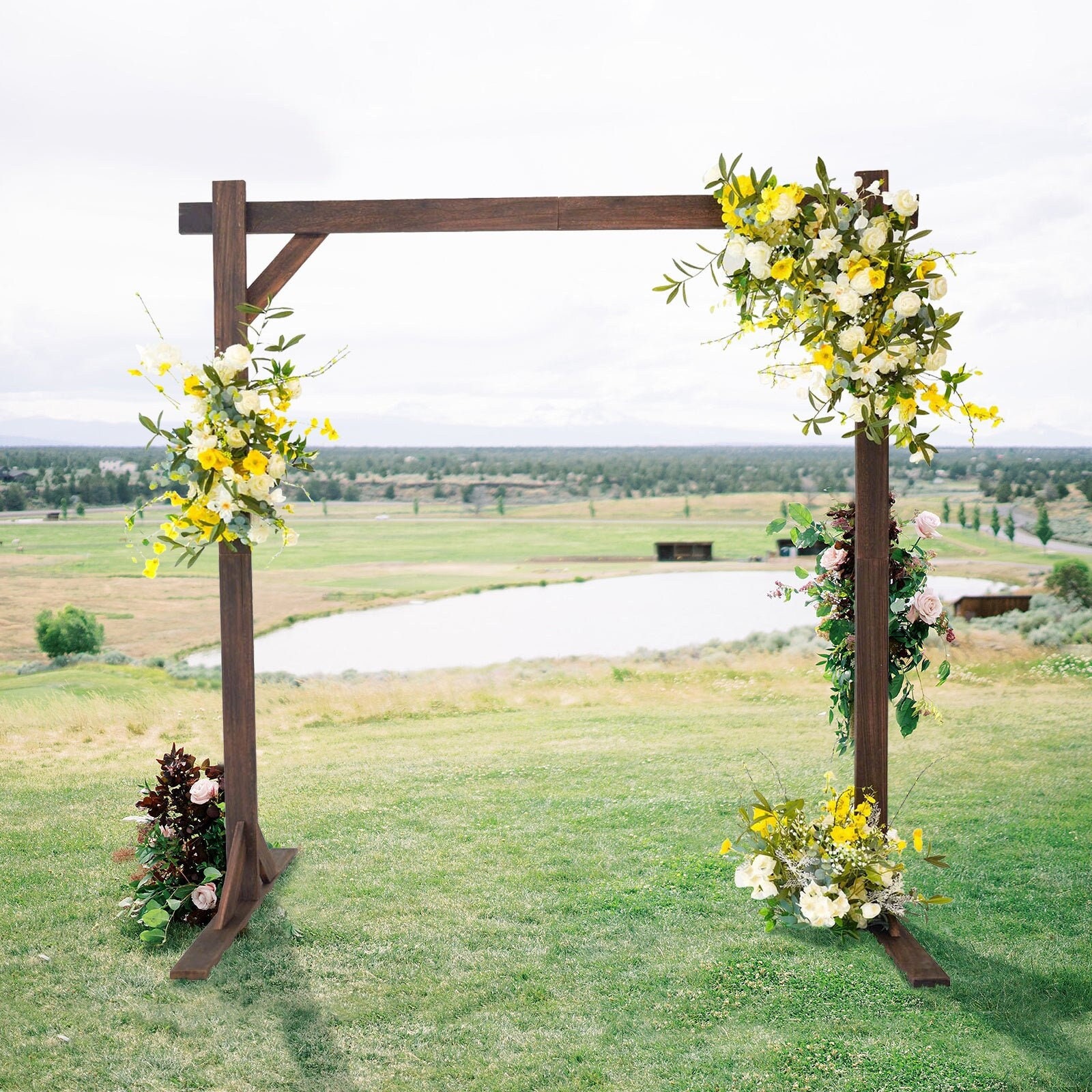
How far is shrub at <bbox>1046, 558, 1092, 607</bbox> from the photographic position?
1157 centimetres

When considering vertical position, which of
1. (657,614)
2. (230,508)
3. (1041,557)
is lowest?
(657,614)

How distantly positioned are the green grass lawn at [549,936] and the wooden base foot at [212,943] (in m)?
0.05

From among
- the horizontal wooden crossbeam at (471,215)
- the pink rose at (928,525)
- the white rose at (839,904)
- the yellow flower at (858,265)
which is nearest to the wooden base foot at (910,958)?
the white rose at (839,904)

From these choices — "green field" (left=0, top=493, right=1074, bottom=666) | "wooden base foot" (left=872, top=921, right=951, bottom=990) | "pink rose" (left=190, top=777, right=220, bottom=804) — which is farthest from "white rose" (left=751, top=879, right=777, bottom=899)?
"green field" (left=0, top=493, right=1074, bottom=666)

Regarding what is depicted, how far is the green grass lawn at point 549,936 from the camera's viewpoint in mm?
2844

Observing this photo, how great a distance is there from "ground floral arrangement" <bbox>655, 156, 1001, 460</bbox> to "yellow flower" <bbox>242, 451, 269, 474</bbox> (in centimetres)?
180

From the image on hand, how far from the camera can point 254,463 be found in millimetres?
3416

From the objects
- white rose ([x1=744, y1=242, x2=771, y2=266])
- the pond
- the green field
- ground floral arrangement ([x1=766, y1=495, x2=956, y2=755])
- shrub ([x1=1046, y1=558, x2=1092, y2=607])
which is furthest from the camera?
the pond

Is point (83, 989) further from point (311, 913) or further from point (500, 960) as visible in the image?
point (500, 960)

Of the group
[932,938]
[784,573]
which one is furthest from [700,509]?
[932,938]

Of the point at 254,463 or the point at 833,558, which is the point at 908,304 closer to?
the point at 833,558

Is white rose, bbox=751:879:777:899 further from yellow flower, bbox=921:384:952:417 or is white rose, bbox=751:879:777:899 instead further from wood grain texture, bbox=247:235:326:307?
wood grain texture, bbox=247:235:326:307

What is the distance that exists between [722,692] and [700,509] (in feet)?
47.2

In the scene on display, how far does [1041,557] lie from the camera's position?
47.5 ft
